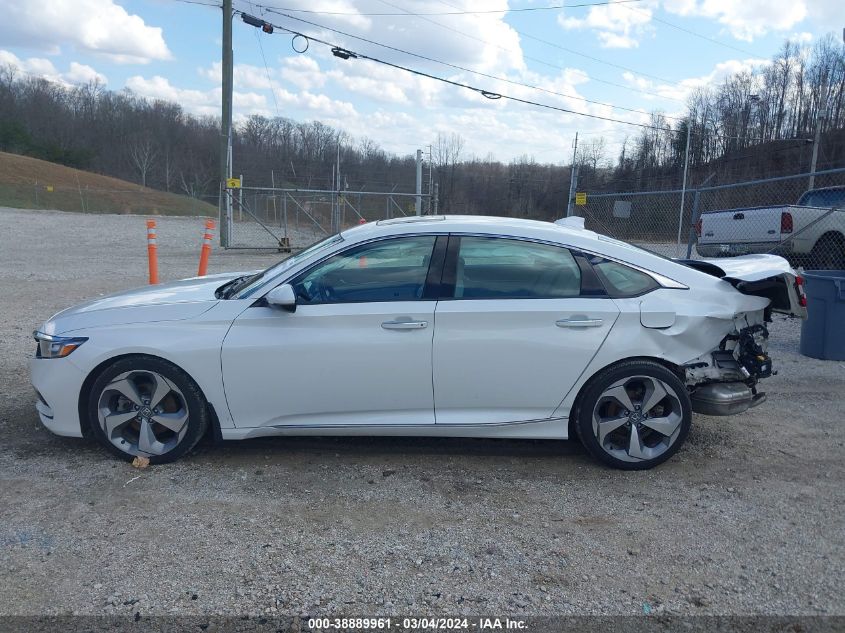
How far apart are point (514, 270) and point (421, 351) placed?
79cm

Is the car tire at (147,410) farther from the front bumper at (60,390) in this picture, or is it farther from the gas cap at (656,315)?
the gas cap at (656,315)

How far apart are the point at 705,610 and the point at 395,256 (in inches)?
101

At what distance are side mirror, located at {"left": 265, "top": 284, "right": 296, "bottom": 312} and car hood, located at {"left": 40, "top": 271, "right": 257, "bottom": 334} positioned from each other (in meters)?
0.47

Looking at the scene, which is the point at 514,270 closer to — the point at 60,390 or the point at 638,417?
the point at 638,417

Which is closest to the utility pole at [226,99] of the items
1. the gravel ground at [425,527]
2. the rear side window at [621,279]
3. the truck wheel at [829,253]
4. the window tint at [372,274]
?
the truck wheel at [829,253]

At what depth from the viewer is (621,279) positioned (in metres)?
4.30

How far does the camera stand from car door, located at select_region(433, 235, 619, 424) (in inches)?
162

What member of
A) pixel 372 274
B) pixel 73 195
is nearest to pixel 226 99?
pixel 372 274

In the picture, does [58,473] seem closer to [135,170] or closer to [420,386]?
[420,386]

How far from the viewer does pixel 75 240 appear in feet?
78.3

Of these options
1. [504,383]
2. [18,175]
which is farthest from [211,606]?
[18,175]

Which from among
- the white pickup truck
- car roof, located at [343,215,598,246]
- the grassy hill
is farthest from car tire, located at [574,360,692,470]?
the grassy hill

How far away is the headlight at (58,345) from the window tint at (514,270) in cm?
235

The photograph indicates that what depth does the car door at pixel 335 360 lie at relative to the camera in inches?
162
